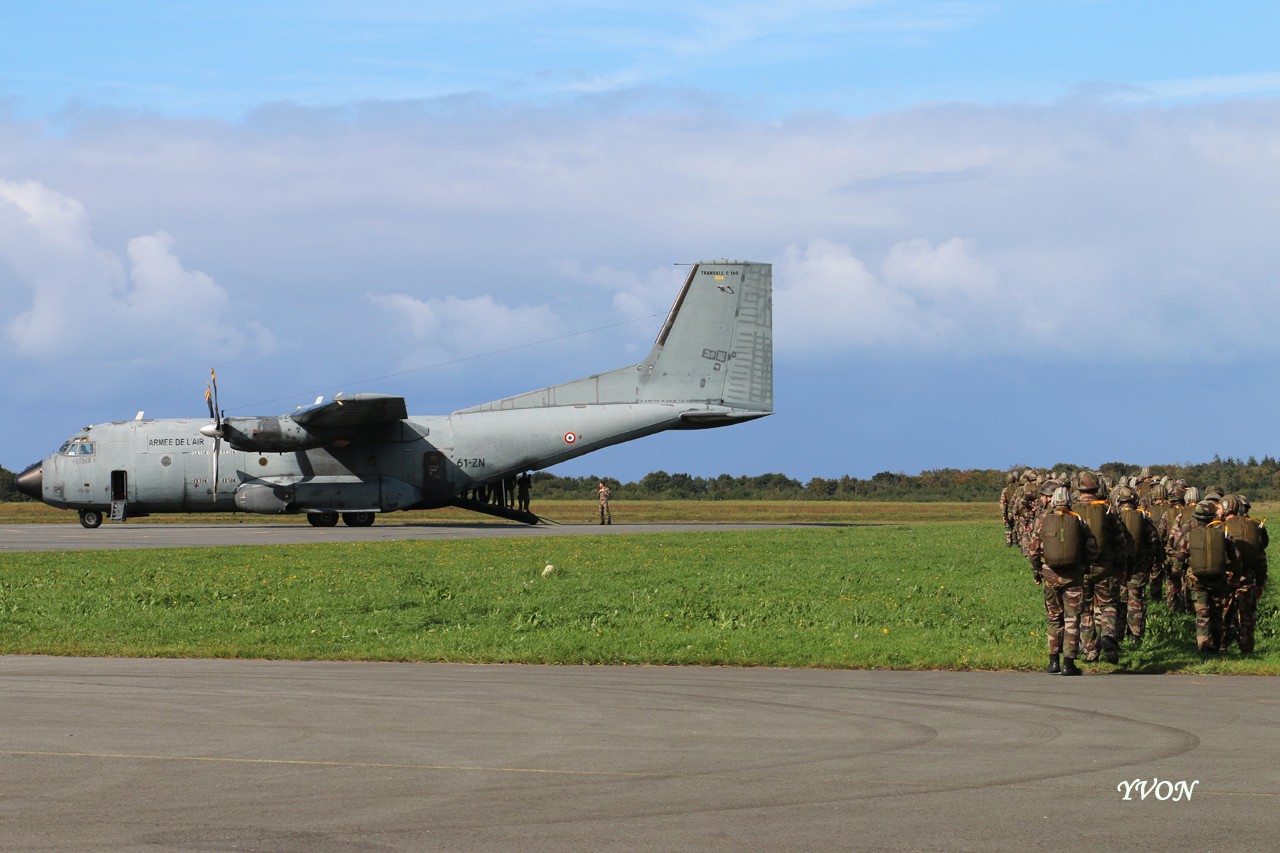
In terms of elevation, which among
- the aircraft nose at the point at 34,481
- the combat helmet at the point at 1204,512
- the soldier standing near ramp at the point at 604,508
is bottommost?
the soldier standing near ramp at the point at 604,508

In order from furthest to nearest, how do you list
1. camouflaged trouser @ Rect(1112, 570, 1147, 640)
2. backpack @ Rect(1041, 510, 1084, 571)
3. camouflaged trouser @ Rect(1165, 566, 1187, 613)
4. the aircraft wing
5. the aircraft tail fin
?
1. the aircraft tail fin
2. the aircraft wing
3. camouflaged trouser @ Rect(1165, 566, 1187, 613)
4. camouflaged trouser @ Rect(1112, 570, 1147, 640)
5. backpack @ Rect(1041, 510, 1084, 571)

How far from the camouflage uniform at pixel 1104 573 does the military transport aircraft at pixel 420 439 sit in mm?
28193

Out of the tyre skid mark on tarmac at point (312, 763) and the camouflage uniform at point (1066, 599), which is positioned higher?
the camouflage uniform at point (1066, 599)

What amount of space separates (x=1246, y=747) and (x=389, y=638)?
11441 mm

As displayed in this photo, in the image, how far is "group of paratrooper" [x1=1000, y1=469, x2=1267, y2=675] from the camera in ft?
48.1

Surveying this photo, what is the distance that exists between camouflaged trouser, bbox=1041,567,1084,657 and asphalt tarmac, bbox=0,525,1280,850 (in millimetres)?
459

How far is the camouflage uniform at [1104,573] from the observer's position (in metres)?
14.9

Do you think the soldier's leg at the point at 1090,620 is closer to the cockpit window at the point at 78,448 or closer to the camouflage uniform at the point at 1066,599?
the camouflage uniform at the point at 1066,599

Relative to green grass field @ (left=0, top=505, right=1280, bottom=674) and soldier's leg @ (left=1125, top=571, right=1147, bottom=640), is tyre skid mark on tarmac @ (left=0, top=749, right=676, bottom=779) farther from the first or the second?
soldier's leg @ (left=1125, top=571, right=1147, bottom=640)

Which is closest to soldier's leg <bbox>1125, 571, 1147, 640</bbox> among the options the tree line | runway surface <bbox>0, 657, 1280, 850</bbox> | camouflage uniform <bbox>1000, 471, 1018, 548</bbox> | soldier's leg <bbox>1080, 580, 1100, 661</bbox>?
soldier's leg <bbox>1080, 580, 1100, 661</bbox>

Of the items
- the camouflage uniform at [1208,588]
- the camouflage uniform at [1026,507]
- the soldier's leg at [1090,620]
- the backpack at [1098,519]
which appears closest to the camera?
the backpack at [1098,519]

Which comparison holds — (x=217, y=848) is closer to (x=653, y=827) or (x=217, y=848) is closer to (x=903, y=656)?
(x=653, y=827)

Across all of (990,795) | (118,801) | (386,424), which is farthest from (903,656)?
(386,424)

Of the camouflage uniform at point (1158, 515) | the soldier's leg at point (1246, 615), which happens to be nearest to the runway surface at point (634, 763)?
the soldier's leg at point (1246, 615)
